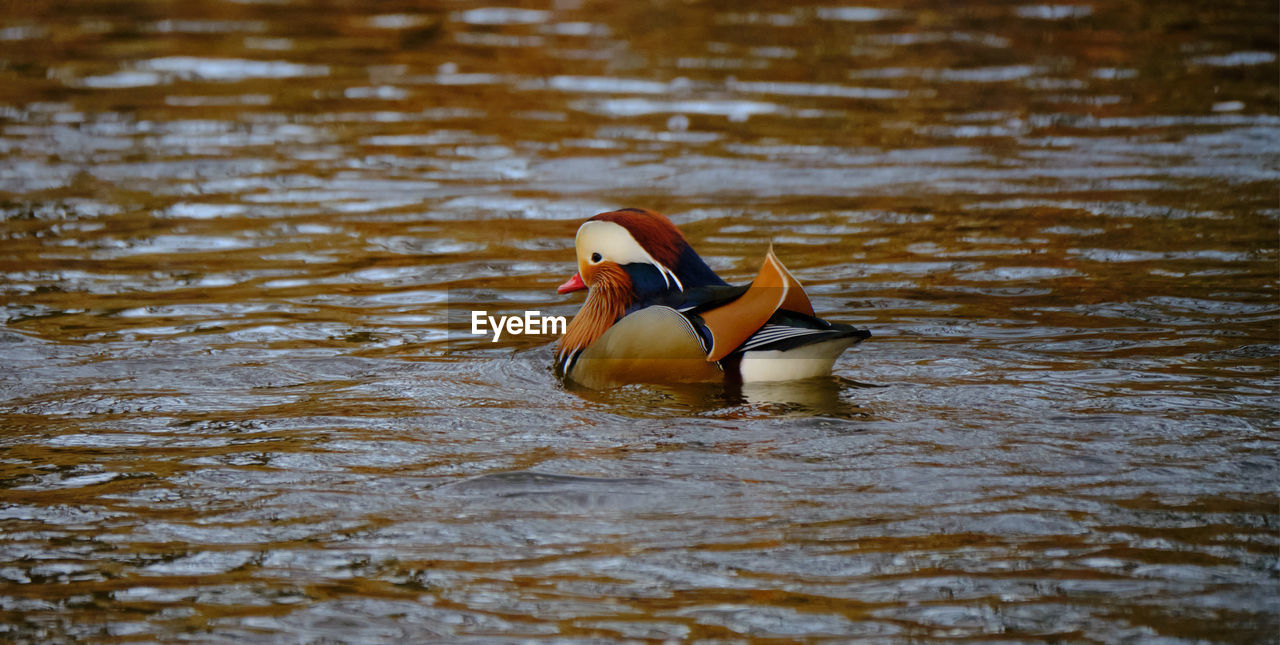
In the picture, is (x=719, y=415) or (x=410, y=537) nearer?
(x=410, y=537)

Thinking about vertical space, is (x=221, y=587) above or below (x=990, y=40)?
below

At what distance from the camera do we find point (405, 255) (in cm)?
986

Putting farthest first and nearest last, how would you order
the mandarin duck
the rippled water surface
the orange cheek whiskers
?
the orange cheek whiskers → the mandarin duck → the rippled water surface

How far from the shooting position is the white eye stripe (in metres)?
6.95

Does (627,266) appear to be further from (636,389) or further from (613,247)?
(636,389)

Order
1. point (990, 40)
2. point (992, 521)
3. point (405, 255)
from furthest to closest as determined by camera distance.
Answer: point (990, 40), point (405, 255), point (992, 521)

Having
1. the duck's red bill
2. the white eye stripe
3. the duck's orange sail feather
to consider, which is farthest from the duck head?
the duck's orange sail feather

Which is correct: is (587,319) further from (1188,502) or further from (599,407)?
(1188,502)

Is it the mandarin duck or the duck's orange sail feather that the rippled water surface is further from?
the duck's orange sail feather

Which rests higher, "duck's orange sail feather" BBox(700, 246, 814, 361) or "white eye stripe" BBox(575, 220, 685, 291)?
"white eye stripe" BBox(575, 220, 685, 291)

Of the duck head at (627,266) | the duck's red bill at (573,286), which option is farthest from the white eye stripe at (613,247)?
the duck's red bill at (573,286)

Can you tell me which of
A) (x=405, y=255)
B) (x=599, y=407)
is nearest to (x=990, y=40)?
(x=405, y=255)

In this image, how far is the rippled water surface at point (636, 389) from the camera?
474 centimetres

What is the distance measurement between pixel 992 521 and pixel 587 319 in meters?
2.62
